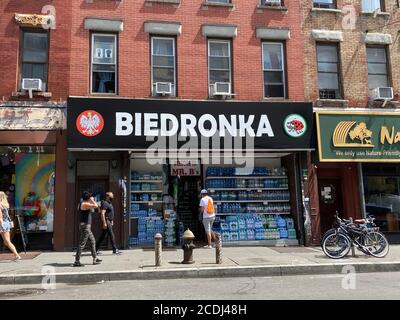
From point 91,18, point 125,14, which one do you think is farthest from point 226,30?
point 91,18

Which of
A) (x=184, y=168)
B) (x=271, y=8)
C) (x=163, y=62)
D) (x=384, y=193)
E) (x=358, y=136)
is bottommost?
(x=384, y=193)

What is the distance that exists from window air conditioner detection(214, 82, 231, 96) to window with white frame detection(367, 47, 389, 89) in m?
5.33

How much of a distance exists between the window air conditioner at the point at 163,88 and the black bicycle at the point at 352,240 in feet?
21.6

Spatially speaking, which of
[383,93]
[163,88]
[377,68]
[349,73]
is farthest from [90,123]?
[377,68]

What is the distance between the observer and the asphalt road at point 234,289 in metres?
7.74

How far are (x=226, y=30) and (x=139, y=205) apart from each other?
6.62 metres

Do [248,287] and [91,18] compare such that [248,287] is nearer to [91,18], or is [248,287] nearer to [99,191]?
[99,191]

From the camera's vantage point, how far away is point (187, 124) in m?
14.0

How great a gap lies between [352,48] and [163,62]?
22.3 ft

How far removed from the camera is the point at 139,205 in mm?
14789

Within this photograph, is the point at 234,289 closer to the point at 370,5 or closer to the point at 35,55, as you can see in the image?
the point at 35,55

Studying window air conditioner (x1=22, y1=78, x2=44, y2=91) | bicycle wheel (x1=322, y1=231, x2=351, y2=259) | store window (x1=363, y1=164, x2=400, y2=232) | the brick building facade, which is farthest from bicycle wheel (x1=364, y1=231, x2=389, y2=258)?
window air conditioner (x1=22, y1=78, x2=44, y2=91)

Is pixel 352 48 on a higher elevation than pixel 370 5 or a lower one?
lower

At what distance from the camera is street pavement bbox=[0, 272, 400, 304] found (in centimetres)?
770
